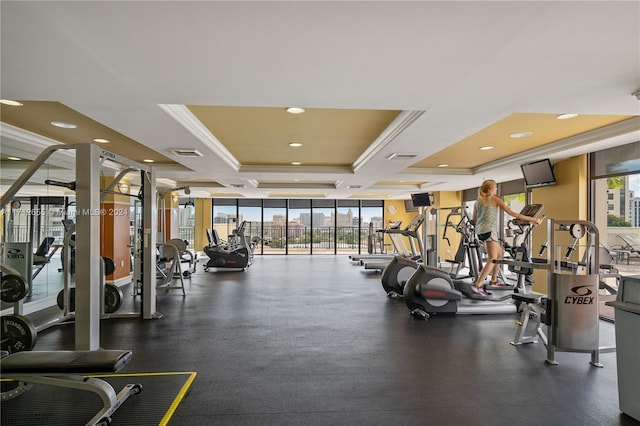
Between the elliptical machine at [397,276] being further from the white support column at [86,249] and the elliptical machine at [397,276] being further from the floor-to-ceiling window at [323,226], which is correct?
the floor-to-ceiling window at [323,226]

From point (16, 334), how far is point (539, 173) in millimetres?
6873

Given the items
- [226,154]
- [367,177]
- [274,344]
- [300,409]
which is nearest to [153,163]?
[226,154]

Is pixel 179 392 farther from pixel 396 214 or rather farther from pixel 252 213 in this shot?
pixel 396 214

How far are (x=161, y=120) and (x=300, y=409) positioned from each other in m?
2.79

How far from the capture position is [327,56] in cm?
227

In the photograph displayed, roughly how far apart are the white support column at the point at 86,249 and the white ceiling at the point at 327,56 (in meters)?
0.56

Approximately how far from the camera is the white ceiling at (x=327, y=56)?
181 cm

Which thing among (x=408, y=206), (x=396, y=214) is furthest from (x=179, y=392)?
(x=396, y=214)

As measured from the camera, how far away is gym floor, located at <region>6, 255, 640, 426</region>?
2.35m

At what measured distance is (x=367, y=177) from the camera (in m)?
7.77

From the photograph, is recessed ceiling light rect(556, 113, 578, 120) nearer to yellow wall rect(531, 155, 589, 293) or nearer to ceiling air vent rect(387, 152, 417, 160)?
ceiling air vent rect(387, 152, 417, 160)

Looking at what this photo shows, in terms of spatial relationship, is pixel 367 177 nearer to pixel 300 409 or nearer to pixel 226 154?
pixel 226 154

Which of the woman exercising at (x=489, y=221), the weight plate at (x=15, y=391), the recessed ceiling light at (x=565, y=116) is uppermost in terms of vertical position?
the recessed ceiling light at (x=565, y=116)

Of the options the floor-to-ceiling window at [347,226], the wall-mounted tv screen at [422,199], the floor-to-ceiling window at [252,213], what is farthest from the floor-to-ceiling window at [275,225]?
the wall-mounted tv screen at [422,199]
